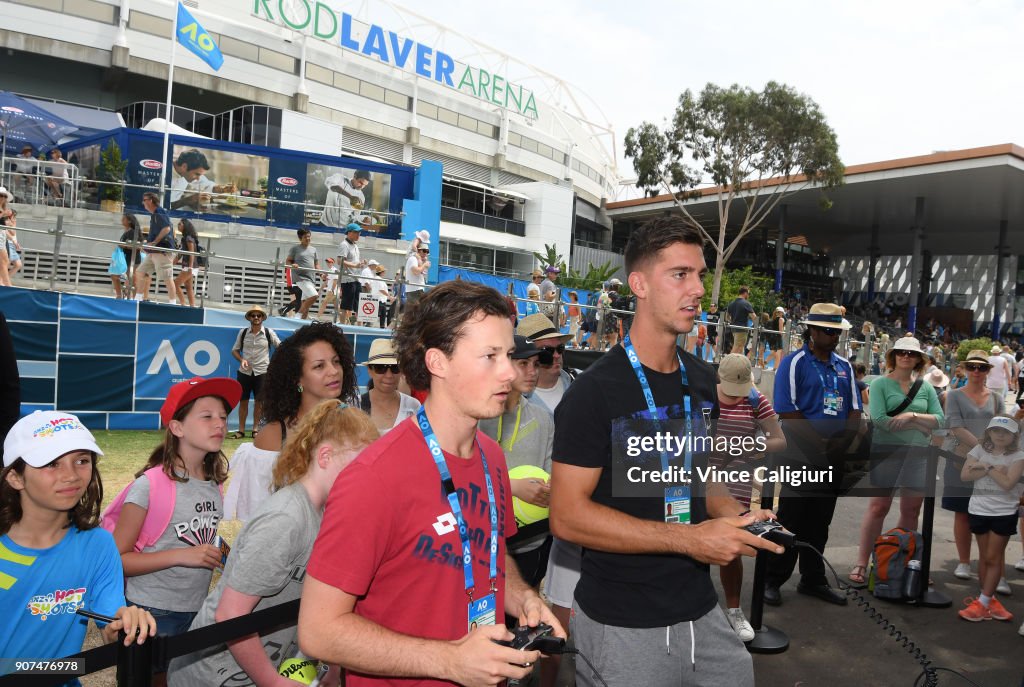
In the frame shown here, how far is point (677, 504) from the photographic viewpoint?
2320 millimetres

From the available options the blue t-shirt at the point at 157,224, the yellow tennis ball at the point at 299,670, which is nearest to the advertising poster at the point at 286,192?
the blue t-shirt at the point at 157,224

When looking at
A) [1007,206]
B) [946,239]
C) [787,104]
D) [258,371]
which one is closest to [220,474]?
[258,371]

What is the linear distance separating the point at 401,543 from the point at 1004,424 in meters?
5.05

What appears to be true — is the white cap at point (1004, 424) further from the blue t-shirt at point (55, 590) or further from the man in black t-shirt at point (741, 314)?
the man in black t-shirt at point (741, 314)

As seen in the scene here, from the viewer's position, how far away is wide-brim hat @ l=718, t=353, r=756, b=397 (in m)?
5.06

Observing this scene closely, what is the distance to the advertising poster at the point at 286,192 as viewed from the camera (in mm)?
22438

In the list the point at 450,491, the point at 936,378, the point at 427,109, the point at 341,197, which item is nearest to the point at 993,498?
the point at 450,491

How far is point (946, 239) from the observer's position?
4884cm

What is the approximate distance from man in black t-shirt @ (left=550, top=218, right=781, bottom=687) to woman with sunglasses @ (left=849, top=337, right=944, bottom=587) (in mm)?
3300

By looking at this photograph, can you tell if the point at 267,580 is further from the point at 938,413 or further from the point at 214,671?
the point at 938,413

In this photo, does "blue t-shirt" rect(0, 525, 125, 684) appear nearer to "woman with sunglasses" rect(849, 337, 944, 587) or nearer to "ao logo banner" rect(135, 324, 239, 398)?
"woman with sunglasses" rect(849, 337, 944, 587)

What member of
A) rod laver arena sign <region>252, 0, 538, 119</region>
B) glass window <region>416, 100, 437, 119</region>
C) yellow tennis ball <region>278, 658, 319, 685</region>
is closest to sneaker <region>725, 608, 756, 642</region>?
yellow tennis ball <region>278, 658, 319, 685</region>

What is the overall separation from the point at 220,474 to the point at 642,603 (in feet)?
6.95

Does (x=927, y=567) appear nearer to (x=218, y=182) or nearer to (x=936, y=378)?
(x=936, y=378)
